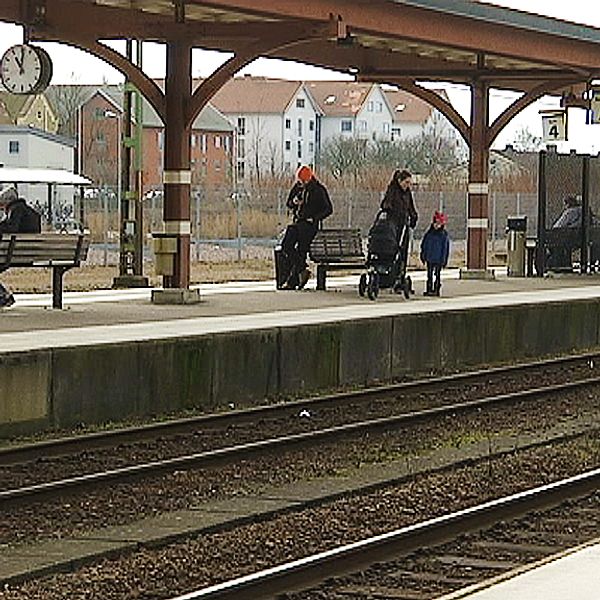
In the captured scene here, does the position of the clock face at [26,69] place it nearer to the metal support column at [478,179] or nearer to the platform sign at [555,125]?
the metal support column at [478,179]

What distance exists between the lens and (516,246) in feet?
106

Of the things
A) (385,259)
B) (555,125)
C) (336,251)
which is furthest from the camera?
(555,125)

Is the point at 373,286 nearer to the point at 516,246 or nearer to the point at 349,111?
the point at 516,246

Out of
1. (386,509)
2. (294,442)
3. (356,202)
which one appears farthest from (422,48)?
(356,202)

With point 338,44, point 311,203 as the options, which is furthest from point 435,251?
point 338,44

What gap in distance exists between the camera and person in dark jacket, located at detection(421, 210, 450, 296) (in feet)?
81.8

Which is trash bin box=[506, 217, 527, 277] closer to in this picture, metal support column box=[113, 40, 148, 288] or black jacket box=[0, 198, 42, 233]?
metal support column box=[113, 40, 148, 288]

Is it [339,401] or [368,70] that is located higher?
[368,70]

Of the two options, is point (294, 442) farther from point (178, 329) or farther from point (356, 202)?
point (356, 202)

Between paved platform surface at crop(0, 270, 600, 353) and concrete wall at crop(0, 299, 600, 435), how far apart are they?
18 cm

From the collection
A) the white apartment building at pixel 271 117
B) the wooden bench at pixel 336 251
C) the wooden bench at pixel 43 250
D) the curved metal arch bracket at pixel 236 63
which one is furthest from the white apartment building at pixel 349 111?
the wooden bench at pixel 43 250

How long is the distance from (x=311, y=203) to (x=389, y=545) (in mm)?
14239

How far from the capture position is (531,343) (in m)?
24.0

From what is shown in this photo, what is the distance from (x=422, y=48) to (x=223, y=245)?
2328 centimetres
